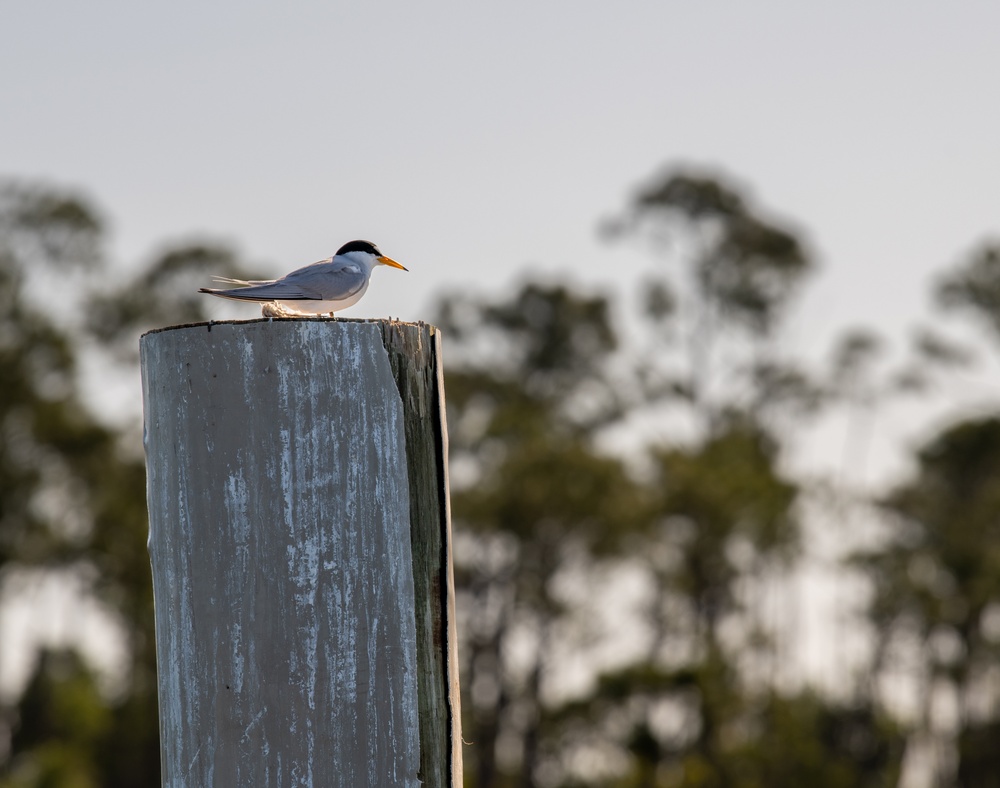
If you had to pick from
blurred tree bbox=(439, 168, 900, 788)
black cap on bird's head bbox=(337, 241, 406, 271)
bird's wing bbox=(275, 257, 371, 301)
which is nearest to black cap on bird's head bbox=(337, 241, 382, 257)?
black cap on bird's head bbox=(337, 241, 406, 271)

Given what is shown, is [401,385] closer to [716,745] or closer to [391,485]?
[391,485]

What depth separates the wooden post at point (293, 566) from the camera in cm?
190

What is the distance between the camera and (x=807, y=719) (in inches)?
1205

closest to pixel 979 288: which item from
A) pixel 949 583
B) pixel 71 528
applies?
pixel 949 583

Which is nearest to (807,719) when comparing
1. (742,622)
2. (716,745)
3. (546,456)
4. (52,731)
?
(742,622)

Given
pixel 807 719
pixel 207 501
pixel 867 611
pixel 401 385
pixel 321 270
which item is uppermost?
pixel 321 270

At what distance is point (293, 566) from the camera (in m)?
1.90

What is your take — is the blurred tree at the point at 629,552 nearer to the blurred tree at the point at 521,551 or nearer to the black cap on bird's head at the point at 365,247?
the blurred tree at the point at 521,551

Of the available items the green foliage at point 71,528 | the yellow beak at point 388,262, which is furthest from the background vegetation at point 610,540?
the yellow beak at point 388,262

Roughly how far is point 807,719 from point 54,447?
16039 millimetres

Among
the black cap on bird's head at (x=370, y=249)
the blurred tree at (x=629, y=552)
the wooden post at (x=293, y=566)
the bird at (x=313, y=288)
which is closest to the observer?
the wooden post at (x=293, y=566)

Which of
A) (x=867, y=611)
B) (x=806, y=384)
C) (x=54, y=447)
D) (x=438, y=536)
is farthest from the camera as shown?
(x=806, y=384)

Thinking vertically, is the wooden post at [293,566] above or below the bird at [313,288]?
below

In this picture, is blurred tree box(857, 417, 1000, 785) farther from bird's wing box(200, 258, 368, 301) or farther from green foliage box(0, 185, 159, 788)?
bird's wing box(200, 258, 368, 301)
